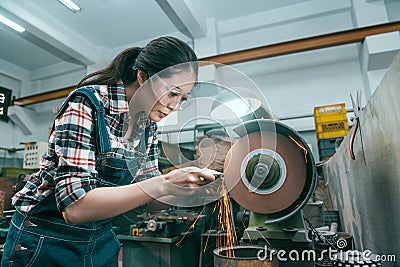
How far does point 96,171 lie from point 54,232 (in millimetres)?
241

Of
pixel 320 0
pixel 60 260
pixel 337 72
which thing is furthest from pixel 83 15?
pixel 60 260

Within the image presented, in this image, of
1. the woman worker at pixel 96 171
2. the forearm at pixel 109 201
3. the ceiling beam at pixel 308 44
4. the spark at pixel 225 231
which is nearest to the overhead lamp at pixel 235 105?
the woman worker at pixel 96 171

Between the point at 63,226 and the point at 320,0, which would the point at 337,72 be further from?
the point at 63,226

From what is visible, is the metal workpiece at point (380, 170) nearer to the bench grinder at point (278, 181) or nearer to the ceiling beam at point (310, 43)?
the bench grinder at point (278, 181)

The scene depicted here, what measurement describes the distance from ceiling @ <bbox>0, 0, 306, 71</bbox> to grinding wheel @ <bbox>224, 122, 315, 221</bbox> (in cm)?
251

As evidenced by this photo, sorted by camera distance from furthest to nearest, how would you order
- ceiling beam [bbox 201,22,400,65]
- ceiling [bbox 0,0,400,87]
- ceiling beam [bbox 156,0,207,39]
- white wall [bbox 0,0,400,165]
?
ceiling [bbox 0,0,400,87] < white wall [bbox 0,0,400,165] < ceiling beam [bbox 156,0,207,39] < ceiling beam [bbox 201,22,400,65]

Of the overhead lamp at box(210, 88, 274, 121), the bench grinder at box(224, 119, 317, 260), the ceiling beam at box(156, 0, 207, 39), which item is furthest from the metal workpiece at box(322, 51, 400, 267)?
the ceiling beam at box(156, 0, 207, 39)

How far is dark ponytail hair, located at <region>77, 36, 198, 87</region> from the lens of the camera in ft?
2.29

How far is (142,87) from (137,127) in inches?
6.2

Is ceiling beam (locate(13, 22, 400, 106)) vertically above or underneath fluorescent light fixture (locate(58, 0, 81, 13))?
underneath

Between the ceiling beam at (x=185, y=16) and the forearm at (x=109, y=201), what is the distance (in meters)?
2.70

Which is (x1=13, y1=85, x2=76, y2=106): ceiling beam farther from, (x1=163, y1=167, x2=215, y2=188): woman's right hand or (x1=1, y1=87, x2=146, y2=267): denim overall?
(x1=163, y1=167, x2=215, y2=188): woman's right hand

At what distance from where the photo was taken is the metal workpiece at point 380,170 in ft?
2.10

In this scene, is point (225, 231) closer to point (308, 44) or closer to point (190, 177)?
point (190, 177)
